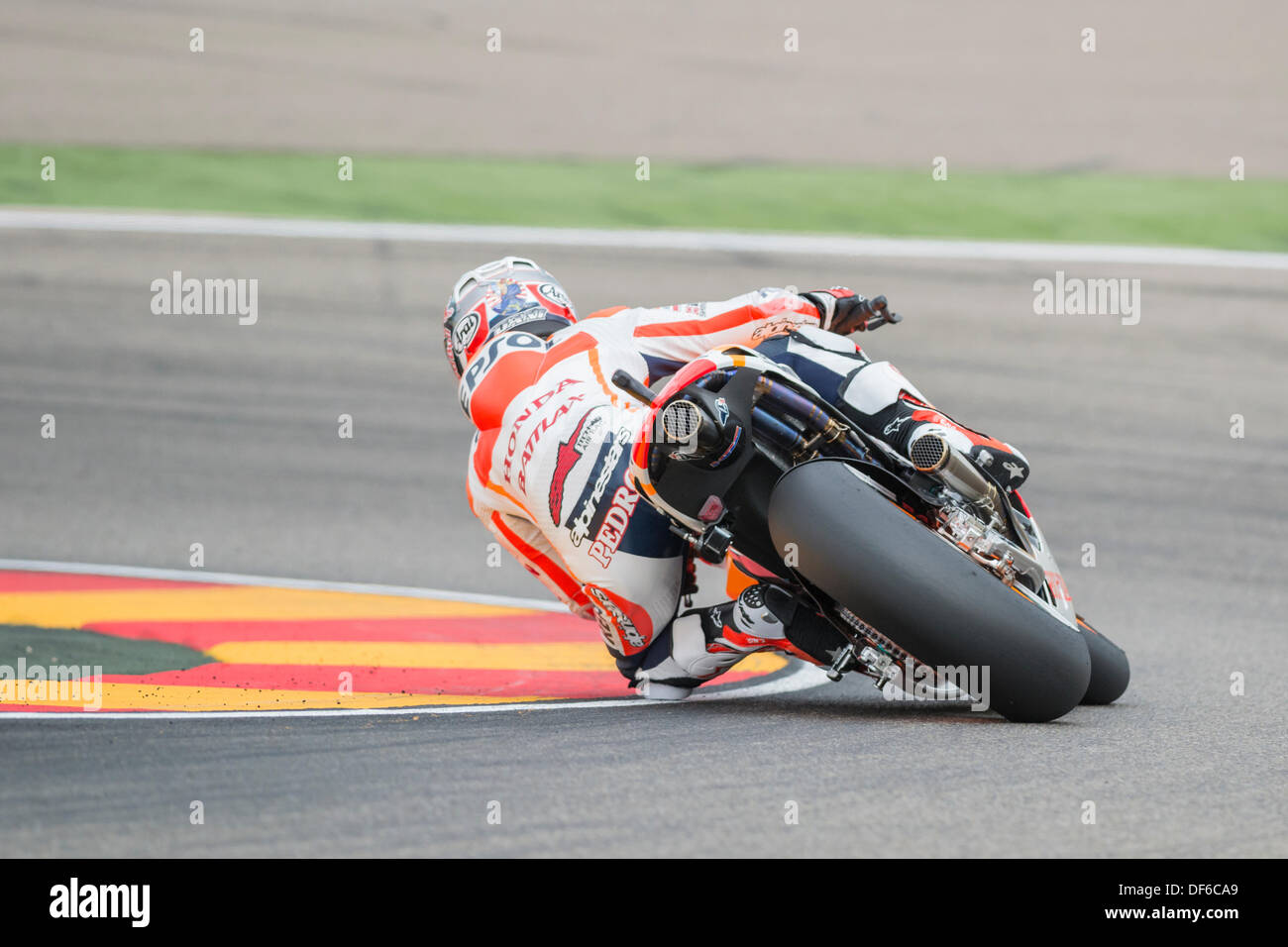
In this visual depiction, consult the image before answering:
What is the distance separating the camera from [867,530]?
3670 millimetres

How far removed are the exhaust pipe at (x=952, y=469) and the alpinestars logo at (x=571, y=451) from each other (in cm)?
90

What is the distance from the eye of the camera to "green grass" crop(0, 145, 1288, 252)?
454 inches

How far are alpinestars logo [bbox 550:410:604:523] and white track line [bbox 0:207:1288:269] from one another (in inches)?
263

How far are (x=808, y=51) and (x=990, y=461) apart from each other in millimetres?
10609

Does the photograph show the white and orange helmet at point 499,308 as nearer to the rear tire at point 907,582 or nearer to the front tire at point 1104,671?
the rear tire at point 907,582

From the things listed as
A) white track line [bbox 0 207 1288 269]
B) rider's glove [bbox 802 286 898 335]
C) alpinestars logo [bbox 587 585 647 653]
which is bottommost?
alpinestars logo [bbox 587 585 647 653]

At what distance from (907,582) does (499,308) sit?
1730 millimetres

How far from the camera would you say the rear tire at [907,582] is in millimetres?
3650

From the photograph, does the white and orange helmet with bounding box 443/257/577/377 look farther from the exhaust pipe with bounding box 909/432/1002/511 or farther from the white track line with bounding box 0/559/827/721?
the exhaust pipe with bounding box 909/432/1002/511

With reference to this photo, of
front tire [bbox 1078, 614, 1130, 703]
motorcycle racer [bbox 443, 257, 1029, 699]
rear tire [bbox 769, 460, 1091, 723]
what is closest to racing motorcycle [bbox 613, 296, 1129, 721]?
rear tire [bbox 769, 460, 1091, 723]

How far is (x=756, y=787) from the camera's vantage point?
3422 millimetres

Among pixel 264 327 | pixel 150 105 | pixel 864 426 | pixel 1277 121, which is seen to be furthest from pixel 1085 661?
pixel 150 105
